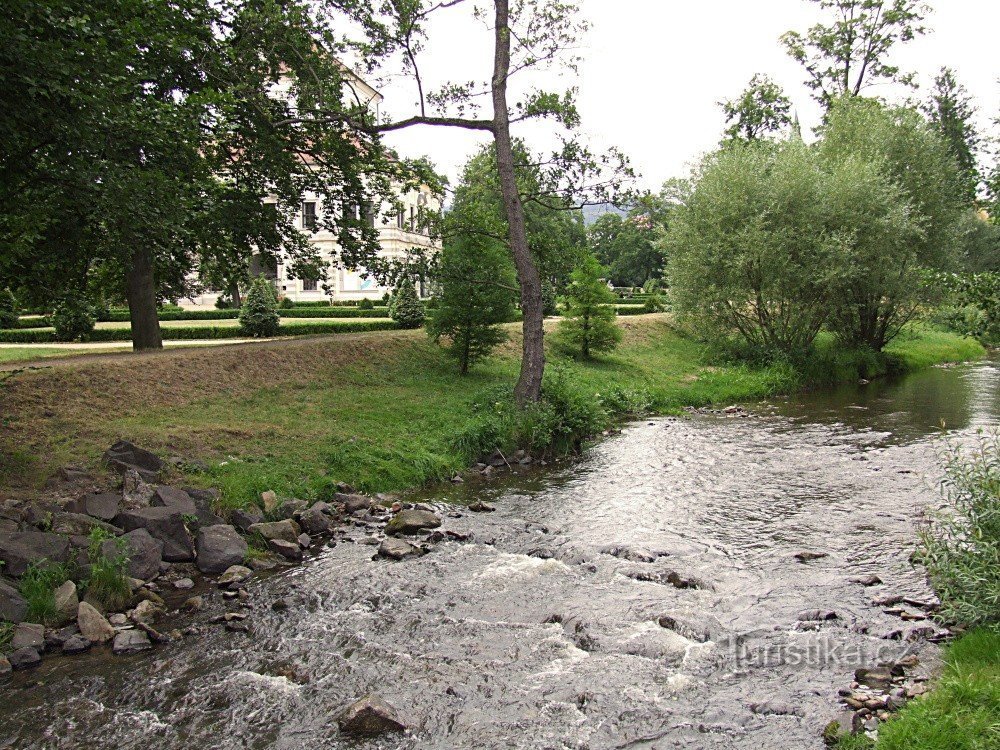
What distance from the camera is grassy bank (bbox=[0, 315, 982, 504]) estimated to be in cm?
1158

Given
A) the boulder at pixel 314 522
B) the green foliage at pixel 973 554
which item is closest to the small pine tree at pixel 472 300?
the boulder at pixel 314 522

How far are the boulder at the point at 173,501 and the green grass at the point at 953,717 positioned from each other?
8273mm

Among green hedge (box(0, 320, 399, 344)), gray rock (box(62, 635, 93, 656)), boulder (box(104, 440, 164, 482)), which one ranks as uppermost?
green hedge (box(0, 320, 399, 344))

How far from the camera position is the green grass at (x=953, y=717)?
467 cm

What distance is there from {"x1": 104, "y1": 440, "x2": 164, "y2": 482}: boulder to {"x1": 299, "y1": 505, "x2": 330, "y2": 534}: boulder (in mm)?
2304

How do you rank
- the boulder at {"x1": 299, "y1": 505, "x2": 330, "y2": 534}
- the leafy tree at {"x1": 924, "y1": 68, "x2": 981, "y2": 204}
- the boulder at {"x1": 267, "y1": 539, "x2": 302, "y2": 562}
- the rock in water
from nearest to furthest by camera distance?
the rock in water, the boulder at {"x1": 267, "y1": 539, "x2": 302, "y2": 562}, the boulder at {"x1": 299, "y1": 505, "x2": 330, "y2": 534}, the leafy tree at {"x1": 924, "y1": 68, "x2": 981, "y2": 204}

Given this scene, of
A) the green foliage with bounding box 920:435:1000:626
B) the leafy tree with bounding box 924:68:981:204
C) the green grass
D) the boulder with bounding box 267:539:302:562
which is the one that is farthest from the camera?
the leafy tree with bounding box 924:68:981:204

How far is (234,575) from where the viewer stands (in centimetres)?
903

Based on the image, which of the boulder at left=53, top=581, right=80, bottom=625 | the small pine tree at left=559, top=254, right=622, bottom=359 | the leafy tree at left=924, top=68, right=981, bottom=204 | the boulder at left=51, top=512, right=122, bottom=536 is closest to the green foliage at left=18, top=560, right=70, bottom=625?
the boulder at left=53, top=581, right=80, bottom=625

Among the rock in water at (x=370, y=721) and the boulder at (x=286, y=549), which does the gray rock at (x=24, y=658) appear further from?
the rock in water at (x=370, y=721)

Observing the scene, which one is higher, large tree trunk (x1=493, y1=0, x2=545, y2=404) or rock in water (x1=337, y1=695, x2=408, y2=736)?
large tree trunk (x1=493, y1=0, x2=545, y2=404)

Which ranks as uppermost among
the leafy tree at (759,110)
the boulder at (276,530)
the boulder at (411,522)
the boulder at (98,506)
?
the leafy tree at (759,110)

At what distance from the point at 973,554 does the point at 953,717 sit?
210cm

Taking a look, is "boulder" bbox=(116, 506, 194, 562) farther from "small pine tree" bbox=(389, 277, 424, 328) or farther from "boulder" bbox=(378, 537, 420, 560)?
"small pine tree" bbox=(389, 277, 424, 328)
